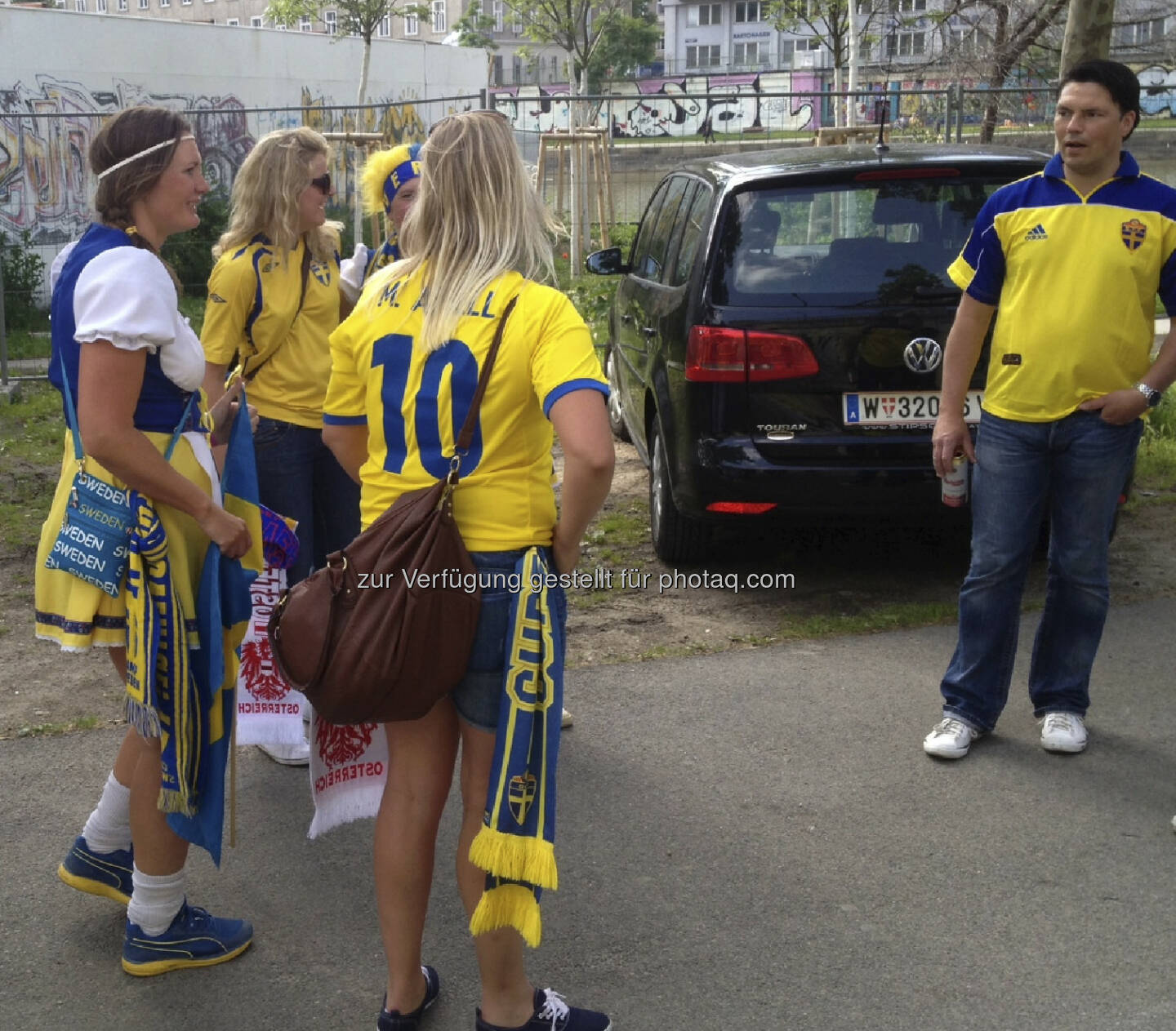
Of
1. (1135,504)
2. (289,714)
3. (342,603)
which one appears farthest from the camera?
(1135,504)

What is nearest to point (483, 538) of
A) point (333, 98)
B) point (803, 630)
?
point (803, 630)

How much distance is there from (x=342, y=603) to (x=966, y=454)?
250 centimetres

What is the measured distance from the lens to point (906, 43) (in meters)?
30.7

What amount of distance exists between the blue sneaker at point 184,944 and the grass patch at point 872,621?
2.85 metres

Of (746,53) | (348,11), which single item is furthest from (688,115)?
(746,53)

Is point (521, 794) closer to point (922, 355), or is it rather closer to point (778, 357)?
point (778, 357)

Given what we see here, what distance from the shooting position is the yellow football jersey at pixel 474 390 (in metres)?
2.66

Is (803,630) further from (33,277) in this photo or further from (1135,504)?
(33,277)

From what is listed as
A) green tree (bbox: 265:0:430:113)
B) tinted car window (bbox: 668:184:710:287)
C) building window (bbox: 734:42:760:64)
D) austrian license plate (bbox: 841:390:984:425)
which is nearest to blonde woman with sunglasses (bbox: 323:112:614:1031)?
austrian license plate (bbox: 841:390:984:425)

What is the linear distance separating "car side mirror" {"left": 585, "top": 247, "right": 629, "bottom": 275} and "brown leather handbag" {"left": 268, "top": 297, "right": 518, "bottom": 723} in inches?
183

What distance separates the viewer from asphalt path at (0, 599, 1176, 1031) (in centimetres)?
316

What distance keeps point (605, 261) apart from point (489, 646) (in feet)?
15.8

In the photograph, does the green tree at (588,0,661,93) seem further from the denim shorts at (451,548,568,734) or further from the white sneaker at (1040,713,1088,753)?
the denim shorts at (451,548,568,734)

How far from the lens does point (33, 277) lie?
14273mm
